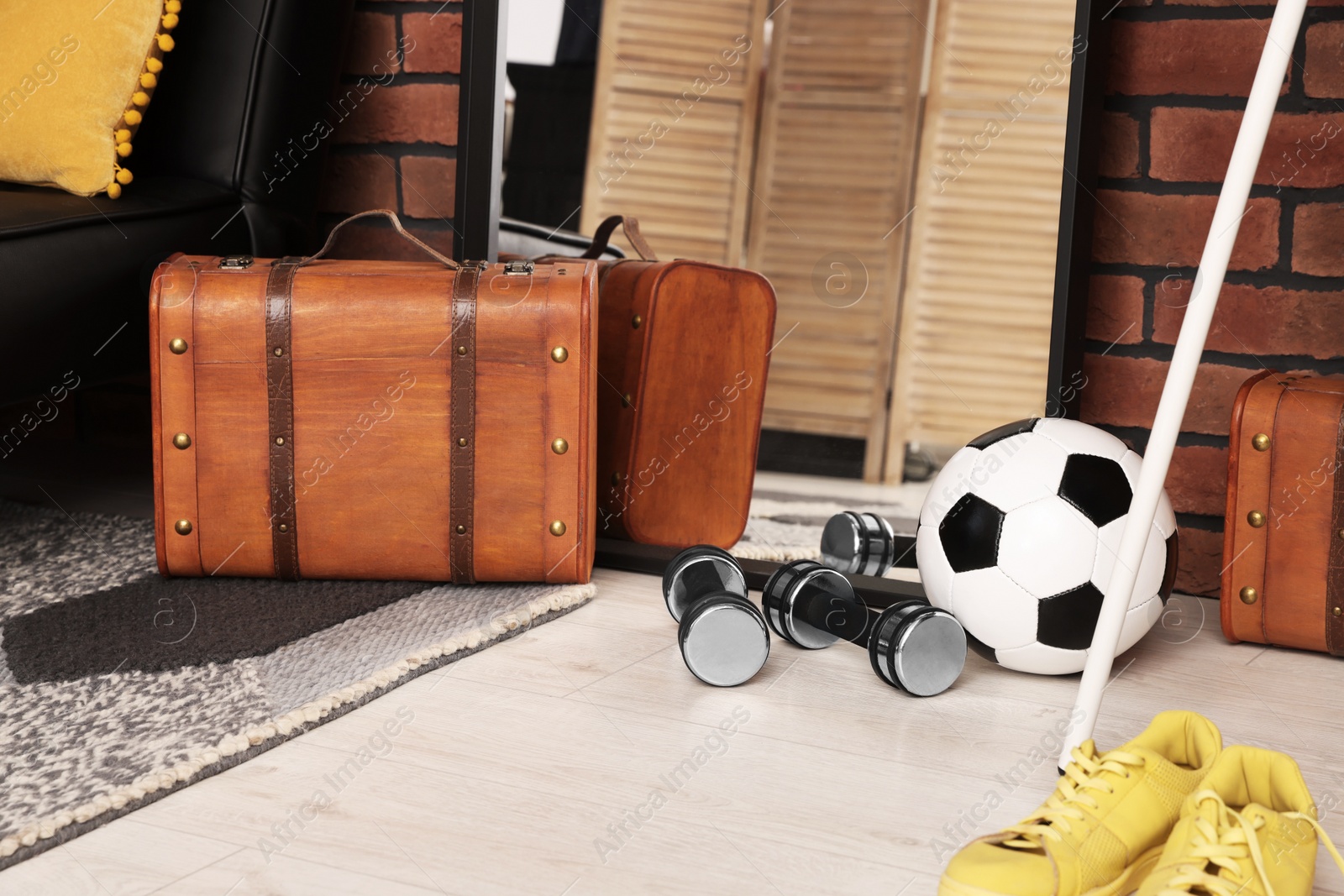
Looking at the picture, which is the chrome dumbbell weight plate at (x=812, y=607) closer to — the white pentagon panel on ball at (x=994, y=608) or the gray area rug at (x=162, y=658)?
the white pentagon panel on ball at (x=994, y=608)

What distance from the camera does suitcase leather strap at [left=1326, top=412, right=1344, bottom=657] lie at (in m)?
1.16

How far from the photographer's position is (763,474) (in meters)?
1.56

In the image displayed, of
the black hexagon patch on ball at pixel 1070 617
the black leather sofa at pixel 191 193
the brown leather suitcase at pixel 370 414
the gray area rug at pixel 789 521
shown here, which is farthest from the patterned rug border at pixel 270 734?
the black leather sofa at pixel 191 193

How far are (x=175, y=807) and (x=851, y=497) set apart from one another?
98 cm

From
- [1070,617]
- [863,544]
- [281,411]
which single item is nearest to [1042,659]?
[1070,617]

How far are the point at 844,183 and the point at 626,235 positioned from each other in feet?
1.07

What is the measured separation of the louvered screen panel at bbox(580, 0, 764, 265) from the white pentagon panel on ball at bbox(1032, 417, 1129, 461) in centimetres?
56

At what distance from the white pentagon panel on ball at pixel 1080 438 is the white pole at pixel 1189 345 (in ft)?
0.87

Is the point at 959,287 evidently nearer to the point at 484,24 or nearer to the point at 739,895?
the point at 484,24

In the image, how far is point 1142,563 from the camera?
106 centimetres

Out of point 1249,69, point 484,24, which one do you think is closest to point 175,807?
point 484,24

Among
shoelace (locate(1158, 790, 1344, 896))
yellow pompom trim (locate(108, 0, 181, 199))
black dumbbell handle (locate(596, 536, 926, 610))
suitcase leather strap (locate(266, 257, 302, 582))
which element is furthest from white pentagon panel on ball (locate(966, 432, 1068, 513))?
yellow pompom trim (locate(108, 0, 181, 199))

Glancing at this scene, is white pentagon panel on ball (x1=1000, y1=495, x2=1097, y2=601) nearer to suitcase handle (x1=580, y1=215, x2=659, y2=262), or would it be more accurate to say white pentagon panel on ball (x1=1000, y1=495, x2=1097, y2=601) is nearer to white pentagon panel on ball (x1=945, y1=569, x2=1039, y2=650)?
white pentagon panel on ball (x1=945, y1=569, x2=1039, y2=650)

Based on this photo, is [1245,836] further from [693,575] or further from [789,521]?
[789,521]
